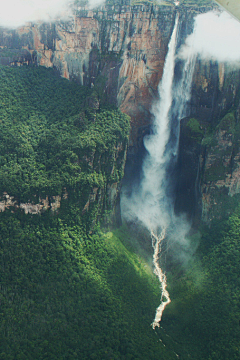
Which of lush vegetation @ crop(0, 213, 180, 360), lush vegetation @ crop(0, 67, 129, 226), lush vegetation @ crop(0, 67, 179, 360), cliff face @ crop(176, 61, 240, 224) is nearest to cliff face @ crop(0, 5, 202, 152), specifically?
lush vegetation @ crop(0, 67, 129, 226)

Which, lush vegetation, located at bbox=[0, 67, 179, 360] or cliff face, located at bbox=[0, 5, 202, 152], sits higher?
cliff face, located at bbox=[0, 5, 202, 152]

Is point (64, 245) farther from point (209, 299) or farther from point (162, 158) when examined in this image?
point (162, 158)

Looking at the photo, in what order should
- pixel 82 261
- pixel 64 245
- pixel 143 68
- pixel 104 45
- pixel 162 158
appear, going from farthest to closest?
pixel 162 158
pixel 143 68
pixel 104 45
pixel 82 261
pixel 64 245

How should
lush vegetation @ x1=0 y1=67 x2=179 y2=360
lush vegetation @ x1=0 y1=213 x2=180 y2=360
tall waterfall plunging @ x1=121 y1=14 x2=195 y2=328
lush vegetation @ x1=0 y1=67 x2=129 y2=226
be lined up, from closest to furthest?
lush vegetation @ x1=0 y1=213 x2=180 y2=360, lush vegetation @ x1=0 y1=67 x2=179 y2=360, lush vegetation @ x1=0 y1=67 x2=129 y2=226, tall waterfall plunging @ x1=121 y1=14 x2=195 y2=328

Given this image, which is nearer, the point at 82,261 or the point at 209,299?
the point at 209,299

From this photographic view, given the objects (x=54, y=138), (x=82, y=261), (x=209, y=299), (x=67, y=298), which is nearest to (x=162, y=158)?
(x=54, y=138)

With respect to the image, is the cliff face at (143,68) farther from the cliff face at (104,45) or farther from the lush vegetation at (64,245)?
the lush vegetation at (64,245)

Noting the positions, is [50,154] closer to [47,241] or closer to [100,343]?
[47,241]

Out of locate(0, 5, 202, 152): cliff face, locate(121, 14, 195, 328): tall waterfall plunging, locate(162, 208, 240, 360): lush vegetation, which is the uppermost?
locate(0, 5, 202, 152): cliff face

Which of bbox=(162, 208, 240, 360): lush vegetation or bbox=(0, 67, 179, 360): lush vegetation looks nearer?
bbox=(0, 67, 179, 360): lush vegetation

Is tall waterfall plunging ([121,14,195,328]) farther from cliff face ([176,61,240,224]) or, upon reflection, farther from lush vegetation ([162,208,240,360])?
lush vegetation ([162,208,240,360])
